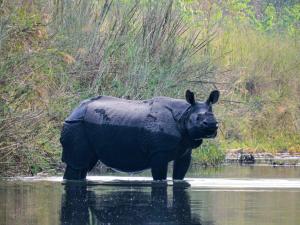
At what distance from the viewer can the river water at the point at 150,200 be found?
13.4 meters

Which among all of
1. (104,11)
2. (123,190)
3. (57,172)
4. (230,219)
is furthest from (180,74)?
(230,219)

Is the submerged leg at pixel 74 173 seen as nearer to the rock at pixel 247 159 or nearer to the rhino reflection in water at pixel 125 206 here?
the rhino reflection in water at pixel 125 206

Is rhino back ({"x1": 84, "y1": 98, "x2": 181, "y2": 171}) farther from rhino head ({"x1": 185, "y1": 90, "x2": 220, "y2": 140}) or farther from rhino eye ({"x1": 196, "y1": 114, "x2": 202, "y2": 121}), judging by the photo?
rhino eye ({"x1": 196, "y1": 114, "x2": 202, "y2": 121})

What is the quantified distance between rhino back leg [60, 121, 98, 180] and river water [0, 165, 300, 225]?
33 centimetres

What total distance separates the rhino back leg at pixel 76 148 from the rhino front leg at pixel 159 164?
1.21 m

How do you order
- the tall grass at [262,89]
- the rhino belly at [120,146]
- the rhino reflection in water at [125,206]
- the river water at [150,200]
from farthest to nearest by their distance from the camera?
the tall grass at [262,89] → the rhino belly at [120,146] → the river water at [150,200] → the rhino reflection in water at [125,206]

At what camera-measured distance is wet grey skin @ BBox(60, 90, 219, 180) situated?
1820cm

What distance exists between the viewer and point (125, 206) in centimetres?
1482

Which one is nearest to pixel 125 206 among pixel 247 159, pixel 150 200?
pixel 150 200

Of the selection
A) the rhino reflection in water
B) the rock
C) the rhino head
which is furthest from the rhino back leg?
the rock

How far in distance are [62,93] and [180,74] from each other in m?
3.10

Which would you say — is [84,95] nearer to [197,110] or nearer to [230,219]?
[197,110]

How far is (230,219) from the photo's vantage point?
13.4m

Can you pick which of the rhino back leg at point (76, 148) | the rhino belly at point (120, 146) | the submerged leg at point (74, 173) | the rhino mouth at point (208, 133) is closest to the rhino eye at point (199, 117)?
the rhino mouth at point (208, 133)
